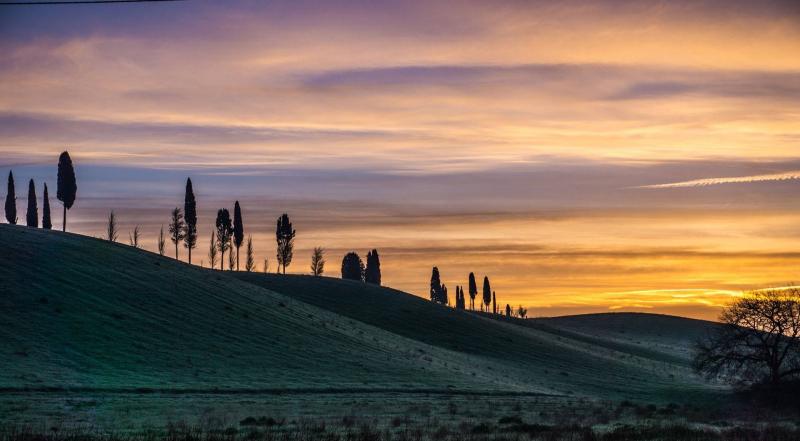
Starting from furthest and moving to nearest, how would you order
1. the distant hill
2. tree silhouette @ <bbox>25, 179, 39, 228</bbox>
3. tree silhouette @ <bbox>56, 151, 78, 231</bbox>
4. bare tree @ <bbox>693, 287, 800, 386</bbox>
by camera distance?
tree silhouette @ <bbox>25, 179, 39, 228</bbox>, tree silhouette @ <bbox>56, 151, 78, 231</bbox>, the distant hill, bare tree @ <bbox>693, 287, 800, 386</bbox>

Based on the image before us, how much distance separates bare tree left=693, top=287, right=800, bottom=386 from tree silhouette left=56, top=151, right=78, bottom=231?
96.5 meters

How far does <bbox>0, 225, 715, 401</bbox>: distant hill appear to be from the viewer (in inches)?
2963

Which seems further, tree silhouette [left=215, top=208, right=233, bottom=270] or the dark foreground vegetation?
tree silhouette [left=215, top=208, right=233, bottom=270]

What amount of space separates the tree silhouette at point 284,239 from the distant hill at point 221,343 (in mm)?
54515

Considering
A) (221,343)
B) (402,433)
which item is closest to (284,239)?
(221,343)

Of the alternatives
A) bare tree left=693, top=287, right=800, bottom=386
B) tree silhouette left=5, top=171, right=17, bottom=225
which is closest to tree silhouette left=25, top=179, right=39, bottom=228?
tree silhouette left=5, top=171, right=17, bottom=225

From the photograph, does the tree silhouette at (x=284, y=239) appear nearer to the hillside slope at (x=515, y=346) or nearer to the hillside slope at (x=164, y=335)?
the hillside slope at (x=515, y=346)

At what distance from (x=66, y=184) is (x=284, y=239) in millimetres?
64735

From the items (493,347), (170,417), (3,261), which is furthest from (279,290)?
(170,417)

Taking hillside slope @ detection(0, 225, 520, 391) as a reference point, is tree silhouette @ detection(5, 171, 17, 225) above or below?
above

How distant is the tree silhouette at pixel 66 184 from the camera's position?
450 ft

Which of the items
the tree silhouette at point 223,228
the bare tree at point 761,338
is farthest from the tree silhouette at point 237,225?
the bare tree at point 761,338

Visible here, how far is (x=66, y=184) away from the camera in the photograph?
13750cm

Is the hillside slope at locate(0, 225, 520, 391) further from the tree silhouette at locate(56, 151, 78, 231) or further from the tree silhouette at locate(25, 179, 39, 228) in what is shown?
the tree silhouette at locate(25, 179, 39, 228)
